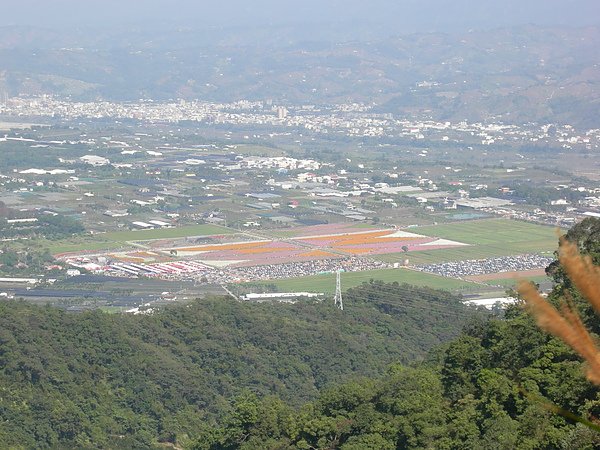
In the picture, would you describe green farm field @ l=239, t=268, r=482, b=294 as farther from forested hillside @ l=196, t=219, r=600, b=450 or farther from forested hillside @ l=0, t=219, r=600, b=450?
forested hillside @ l=196, t=219, r=600, b=450

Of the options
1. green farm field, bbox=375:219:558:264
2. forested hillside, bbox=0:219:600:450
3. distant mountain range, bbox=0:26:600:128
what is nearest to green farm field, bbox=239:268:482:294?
green farm field, bbox=375:219:558:264

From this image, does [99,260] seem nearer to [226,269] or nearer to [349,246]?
[226,269]

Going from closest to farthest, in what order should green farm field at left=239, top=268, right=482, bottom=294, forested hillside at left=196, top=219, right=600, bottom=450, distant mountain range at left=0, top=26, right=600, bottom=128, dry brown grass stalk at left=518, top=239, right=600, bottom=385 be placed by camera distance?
dry brown grass stalk at left=518, top=239, right=600, bottom=385, forested hillside at left=196, top=219, right=600, bottom=450, green farm field at left=239, top=268, right=482, bottom=294, distant mountain range at left=0, top=26, right=600, bottom=128

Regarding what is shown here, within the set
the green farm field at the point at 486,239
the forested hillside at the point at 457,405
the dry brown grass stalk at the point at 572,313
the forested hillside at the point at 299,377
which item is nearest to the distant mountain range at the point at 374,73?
the green farm field at the point at 486,239

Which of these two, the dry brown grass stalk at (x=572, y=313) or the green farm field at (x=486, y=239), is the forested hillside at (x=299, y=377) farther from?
the green farm field at (x=486, y=239)

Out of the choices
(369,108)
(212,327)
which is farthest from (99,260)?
(369,108)

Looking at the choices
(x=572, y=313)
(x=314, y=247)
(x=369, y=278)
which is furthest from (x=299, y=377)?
(x=572, y=313)
